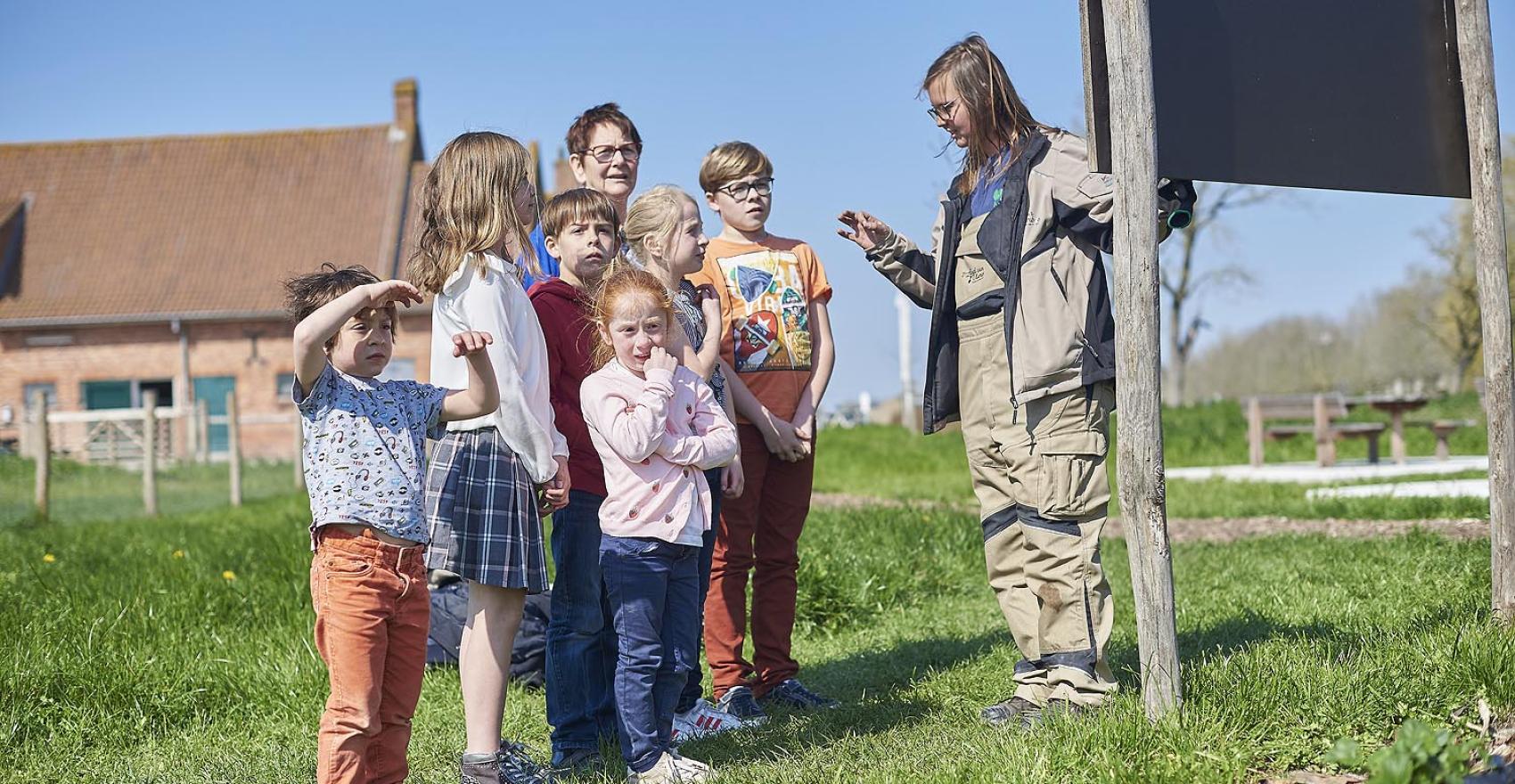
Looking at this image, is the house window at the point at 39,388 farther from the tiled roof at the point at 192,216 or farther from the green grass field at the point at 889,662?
the green grass field at the point at 889,662

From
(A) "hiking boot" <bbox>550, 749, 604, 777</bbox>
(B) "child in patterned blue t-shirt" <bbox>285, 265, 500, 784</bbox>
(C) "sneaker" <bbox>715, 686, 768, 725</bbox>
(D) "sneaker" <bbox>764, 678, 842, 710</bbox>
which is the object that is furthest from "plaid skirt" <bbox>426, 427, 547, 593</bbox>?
(D) "sneaker" <bbox>764, 678, 842, 710</bbox>

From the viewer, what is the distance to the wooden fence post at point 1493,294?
452cm

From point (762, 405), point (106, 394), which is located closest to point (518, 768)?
point (762, 405)

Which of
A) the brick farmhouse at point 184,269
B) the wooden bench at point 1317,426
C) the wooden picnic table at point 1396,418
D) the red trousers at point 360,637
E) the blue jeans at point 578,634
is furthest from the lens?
the brick farmhouse at point 184,269

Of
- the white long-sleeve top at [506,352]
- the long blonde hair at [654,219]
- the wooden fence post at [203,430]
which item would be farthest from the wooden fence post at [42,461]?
the white long-sleeve top at [506,352]

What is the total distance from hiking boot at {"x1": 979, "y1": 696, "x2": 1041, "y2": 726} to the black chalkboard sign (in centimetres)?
175

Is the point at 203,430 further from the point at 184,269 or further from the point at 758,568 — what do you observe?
the point at 758,568

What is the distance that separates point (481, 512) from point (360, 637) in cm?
55

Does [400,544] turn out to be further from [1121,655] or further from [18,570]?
[18,570]

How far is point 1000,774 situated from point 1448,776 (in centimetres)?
100

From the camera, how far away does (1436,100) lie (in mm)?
4574

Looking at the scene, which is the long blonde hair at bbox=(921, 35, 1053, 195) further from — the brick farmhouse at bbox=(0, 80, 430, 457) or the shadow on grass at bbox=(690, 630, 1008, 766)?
the brick farmhouse at bbox=(0, 80, 430, 457)

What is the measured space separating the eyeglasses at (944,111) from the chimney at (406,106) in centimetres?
3185

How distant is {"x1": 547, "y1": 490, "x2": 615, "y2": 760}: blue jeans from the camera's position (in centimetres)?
412
